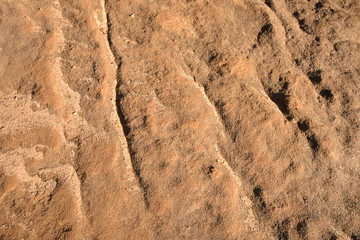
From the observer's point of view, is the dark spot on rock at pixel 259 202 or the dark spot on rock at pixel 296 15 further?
the dark spot on rock at pixel 296 15

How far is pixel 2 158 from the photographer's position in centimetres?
231

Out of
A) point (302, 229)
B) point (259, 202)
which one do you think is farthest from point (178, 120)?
point (302, 229)

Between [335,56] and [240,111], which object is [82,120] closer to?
[240,111]

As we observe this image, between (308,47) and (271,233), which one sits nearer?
(271,233)

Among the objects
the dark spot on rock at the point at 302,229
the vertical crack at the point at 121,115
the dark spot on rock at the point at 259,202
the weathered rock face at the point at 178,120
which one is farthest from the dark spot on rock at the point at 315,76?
the vertical crack at the point at 121,115

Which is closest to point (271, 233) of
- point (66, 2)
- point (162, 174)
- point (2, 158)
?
point (162, 174)

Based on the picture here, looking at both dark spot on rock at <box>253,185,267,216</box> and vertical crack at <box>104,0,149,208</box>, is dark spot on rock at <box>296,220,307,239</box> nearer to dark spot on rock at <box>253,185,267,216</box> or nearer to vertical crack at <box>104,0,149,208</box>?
dark spot on rock at <box>253,185,267,216</box>

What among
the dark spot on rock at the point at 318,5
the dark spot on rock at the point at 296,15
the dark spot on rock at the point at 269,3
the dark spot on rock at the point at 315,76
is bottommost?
the dark spot on rock at the point at 315,76

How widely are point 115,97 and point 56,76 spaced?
47 cm

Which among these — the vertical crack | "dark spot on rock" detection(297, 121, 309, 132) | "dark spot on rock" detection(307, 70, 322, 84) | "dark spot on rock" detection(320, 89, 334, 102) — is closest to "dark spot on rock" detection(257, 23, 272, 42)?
→ "dark spot on rock" detection(307, 70, 322, 84)

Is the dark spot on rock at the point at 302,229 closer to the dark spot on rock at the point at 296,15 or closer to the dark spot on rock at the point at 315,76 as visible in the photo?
the dark spot on rock at the point at 315,76

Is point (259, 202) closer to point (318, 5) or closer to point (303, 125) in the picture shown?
point (303, 125)

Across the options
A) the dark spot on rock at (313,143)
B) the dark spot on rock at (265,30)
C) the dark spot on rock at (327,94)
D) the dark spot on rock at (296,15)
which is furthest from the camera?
the dark spot on rock at (296,15)

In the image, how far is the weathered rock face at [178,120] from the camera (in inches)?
88.8
